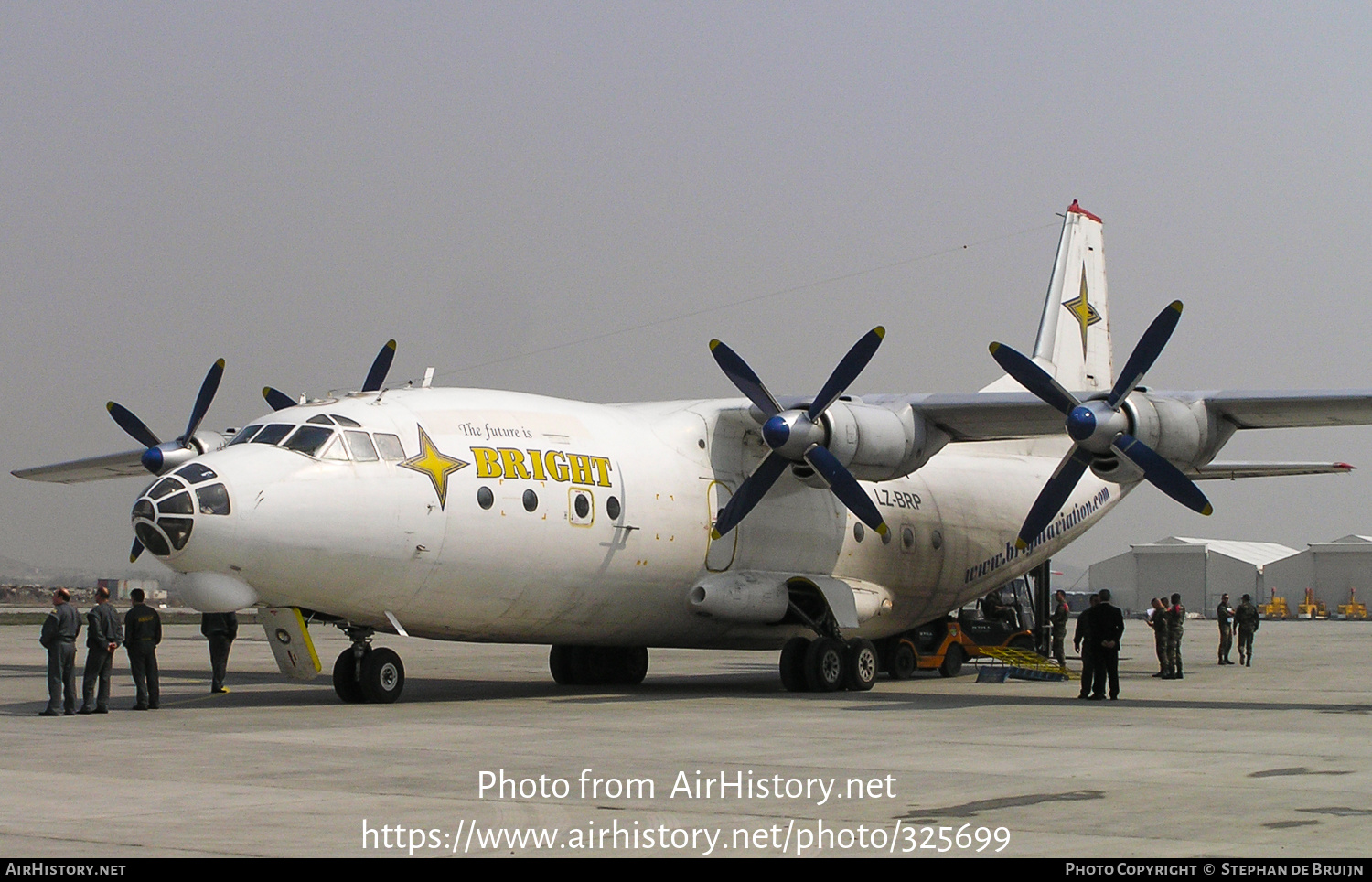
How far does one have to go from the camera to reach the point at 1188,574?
293 feet

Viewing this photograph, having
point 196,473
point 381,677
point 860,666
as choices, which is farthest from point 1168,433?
point 196,473

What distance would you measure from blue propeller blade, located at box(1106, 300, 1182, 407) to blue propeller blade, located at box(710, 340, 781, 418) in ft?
14.6

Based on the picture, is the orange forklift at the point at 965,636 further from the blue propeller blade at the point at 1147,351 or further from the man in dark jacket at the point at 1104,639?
the blue propeller blade at the point at 1147,351

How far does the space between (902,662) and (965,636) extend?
1.98 meters

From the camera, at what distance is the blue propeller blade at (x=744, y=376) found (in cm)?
1975

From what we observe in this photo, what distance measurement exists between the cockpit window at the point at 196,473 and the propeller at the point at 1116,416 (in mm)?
9511

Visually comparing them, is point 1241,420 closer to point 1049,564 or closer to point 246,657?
point 1049,564

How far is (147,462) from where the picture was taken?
20562mm

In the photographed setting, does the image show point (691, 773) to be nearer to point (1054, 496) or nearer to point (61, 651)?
point (61, 651)

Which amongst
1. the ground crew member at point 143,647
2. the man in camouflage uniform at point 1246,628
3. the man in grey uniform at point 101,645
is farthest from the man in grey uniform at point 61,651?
the man in camouflage uniform at point 1246,628

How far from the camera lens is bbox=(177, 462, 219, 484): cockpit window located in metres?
15.5

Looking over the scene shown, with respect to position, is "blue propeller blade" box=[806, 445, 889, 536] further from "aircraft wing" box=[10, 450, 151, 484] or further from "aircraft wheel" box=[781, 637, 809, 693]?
"aircraft wing" box=[10, 450, 151, 484]

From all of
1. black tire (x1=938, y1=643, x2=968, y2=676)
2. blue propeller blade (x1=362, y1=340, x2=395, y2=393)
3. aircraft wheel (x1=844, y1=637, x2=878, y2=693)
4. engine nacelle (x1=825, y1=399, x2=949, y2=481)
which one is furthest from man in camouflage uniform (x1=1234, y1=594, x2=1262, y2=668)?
blue propeller blade (x1=362, y1=340, x2=395, y2=393)
